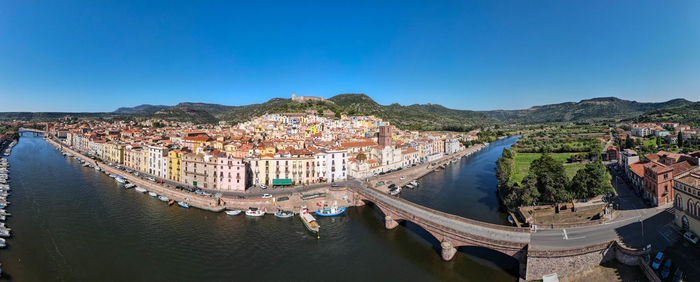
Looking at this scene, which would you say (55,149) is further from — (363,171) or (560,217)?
(560,217)

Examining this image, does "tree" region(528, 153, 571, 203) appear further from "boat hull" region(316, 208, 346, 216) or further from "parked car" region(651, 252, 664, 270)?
"boat hull" region(316, 208, 346, 216)

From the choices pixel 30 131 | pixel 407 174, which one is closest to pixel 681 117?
pixel 407 174

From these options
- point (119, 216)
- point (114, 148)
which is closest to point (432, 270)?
point (119, 216)

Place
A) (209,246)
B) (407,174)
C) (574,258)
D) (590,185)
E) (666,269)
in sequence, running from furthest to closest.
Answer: (407,174), (590,185), (209,246), (574,258), (666,269)

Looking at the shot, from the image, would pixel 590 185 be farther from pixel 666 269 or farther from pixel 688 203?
pixel 666 269

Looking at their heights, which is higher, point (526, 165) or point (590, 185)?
point (590, 185)
